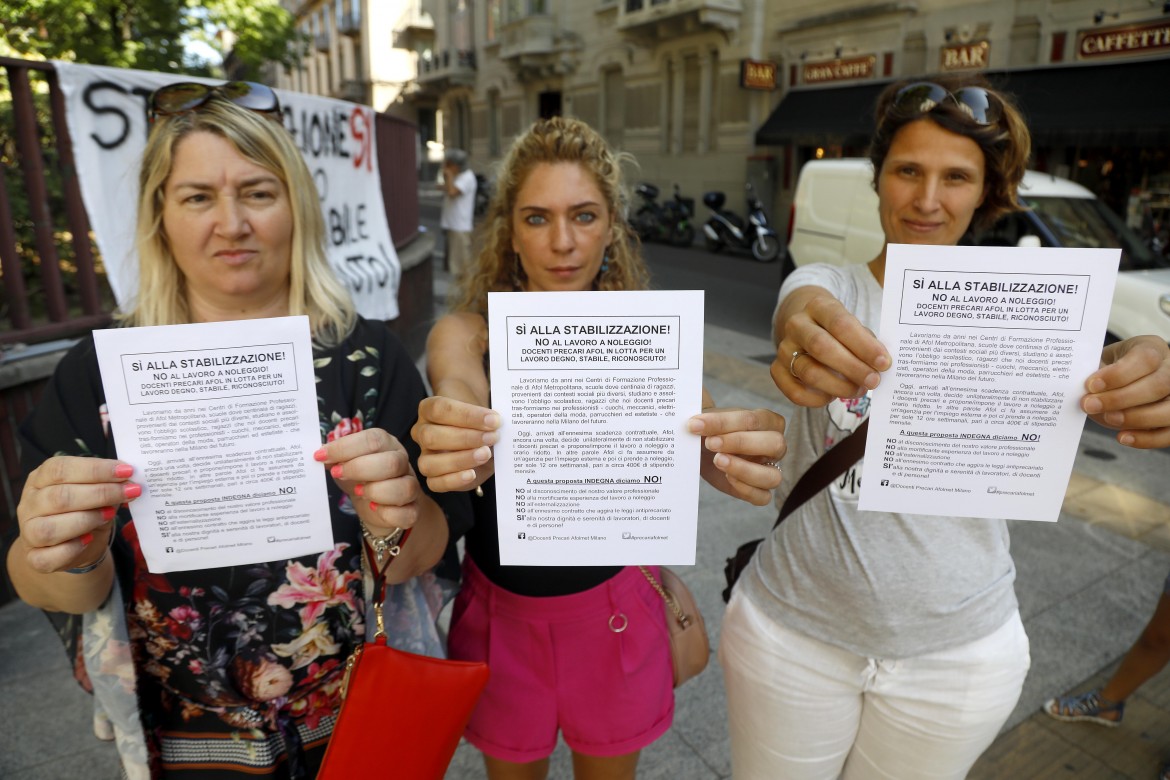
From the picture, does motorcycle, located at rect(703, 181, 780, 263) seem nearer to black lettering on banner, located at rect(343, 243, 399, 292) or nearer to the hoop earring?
black lettering on banner, located at rect(343, 243, 399, 292)

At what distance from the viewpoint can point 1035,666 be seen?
277 centimetres

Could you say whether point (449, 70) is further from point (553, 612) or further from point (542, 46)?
point (553, 612)

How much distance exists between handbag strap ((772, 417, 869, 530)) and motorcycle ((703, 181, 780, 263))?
13.0m

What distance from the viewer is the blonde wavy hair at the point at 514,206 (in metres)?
1.69

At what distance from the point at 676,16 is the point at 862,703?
63.3 feet

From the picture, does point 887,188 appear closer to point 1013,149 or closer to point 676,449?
point 1013,149

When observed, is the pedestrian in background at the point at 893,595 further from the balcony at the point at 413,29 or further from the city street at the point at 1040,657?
the balcony at the point at 413,29

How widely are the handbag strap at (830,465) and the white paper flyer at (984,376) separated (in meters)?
0.17

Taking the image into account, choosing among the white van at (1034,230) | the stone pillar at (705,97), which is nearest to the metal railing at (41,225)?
the white van at (1034,230)

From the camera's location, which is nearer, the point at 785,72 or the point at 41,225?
the point at 41,225

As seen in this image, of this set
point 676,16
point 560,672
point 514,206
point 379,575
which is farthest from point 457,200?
point 676,16

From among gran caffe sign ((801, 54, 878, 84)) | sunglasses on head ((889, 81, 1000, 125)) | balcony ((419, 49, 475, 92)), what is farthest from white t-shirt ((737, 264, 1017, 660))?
balcony ((419, 49, 475, 92))

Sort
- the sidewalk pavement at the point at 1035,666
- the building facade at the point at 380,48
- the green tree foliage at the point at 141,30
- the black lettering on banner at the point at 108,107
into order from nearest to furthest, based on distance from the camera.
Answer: the sidewalk pavement at the point at 1035,666 < the black lettering on banner at the point at 108,107 < the green tree foliage at the point at 141,30 < the building facade at the point at 380,48

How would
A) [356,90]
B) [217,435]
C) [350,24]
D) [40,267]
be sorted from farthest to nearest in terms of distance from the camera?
[350,24] < [356,90] < [40,267] < [217,435]
